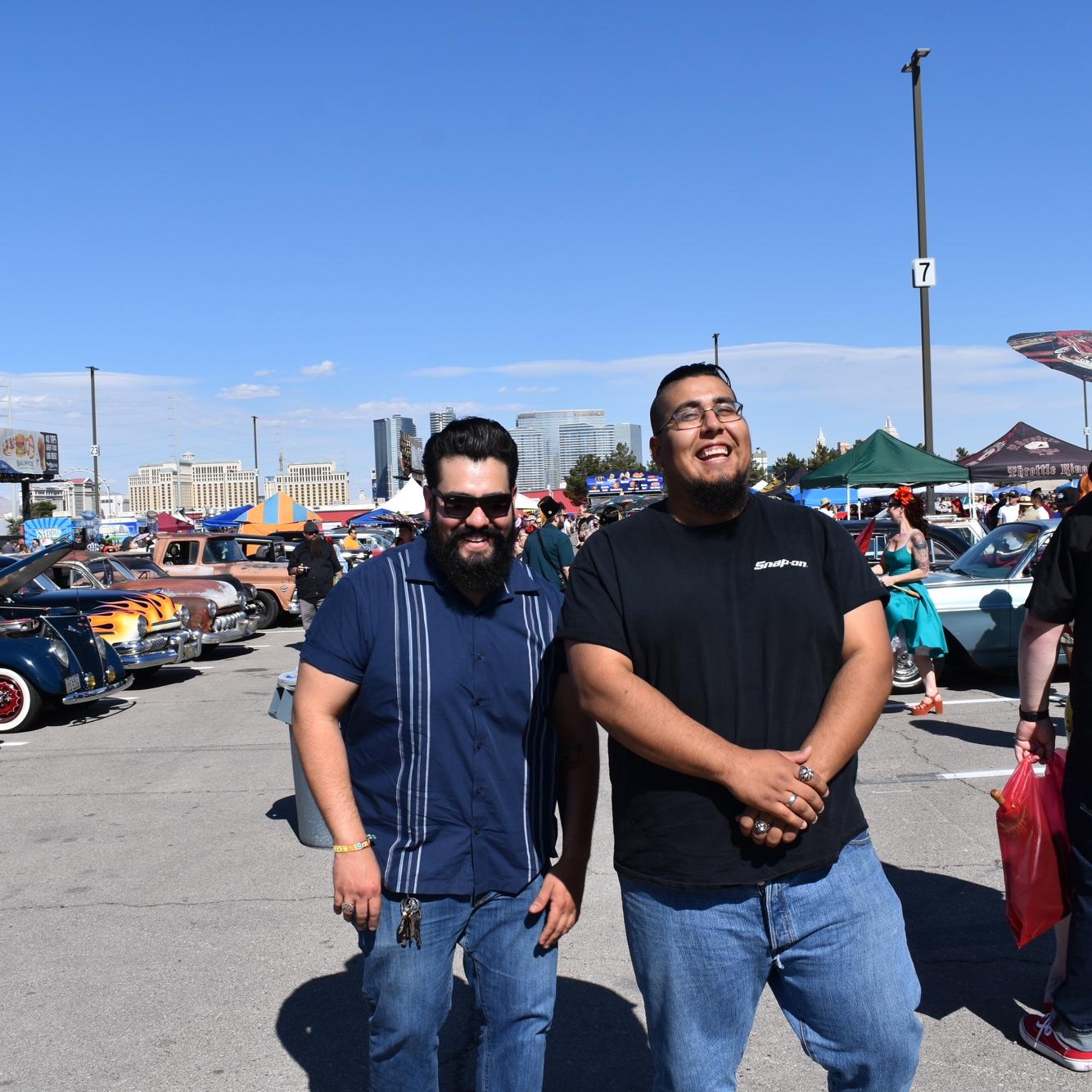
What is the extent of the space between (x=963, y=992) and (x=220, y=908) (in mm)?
3187

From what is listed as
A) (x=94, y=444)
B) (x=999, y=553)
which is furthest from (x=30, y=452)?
(x=999, y=553)

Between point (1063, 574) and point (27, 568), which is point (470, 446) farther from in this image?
point (27, 568)

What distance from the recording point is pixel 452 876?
2.46 m

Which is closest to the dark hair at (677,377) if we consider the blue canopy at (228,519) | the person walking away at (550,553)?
the person walking away at (550,553)

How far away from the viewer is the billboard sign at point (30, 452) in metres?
63.9

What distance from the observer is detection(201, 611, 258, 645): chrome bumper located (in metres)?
15.4

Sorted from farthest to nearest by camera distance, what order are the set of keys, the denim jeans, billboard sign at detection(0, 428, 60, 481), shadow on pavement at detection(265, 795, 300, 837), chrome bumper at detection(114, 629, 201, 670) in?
billboard sign at detection(0, 428, 60, 481), chrome bumper at detection(114, 629, 201, 670), shadow on pavement at detection(265, 795, 300, 837), the denim jeans, the set of keys

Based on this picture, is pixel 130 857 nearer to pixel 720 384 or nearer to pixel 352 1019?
pixel 352 1019

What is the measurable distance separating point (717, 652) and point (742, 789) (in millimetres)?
283

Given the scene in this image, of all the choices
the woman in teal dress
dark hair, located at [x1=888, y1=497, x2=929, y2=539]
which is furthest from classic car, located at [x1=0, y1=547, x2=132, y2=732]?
dark hair, located at [x1=888, y1=497, x2=929, y2=539]

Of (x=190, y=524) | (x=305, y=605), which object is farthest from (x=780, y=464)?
(x=305, y=605)

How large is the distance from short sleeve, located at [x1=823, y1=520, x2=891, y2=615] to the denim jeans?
128 centimetres

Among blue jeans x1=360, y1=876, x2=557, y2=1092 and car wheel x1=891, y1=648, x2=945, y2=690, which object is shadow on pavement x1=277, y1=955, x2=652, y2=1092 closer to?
blue jeans x1=360, y1=876, x2=557, y2=1092

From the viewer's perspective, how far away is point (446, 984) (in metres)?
2.53
